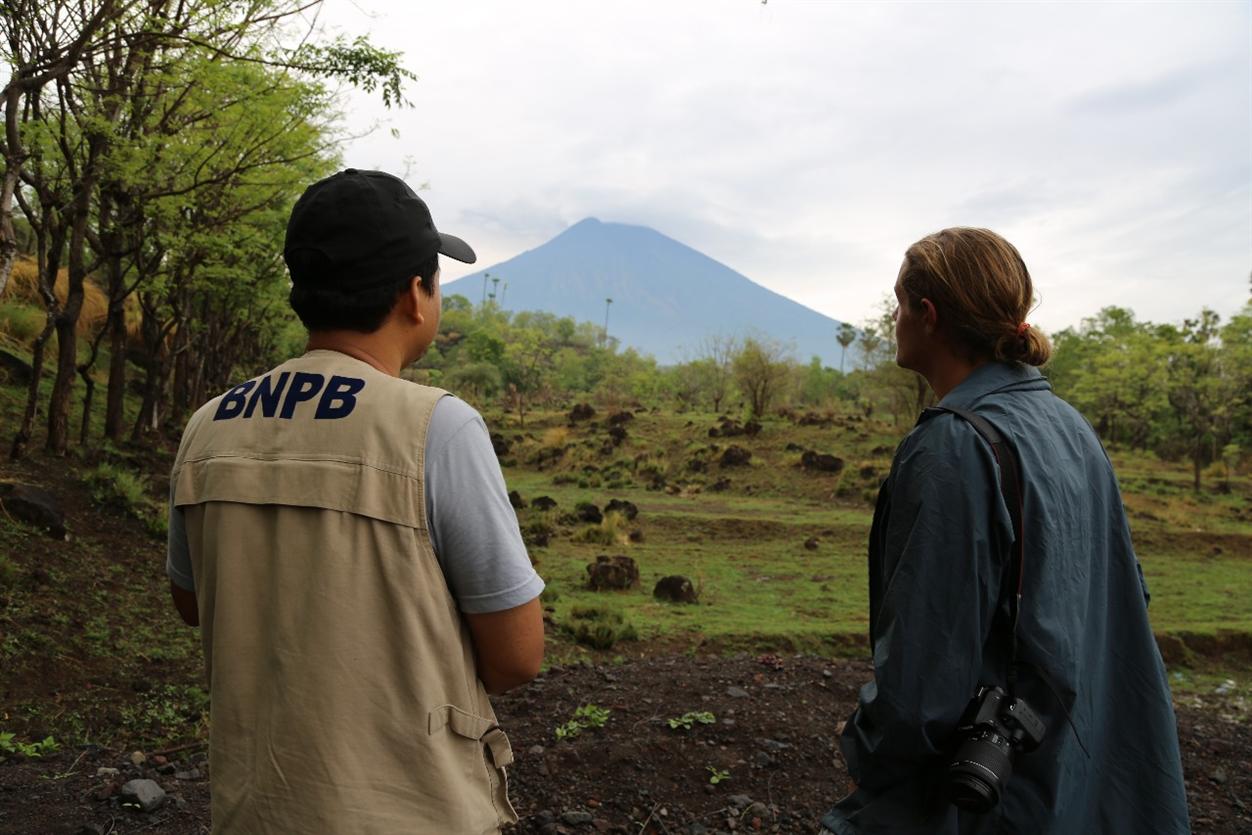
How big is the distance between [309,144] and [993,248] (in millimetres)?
12191

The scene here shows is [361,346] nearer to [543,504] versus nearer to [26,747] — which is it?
[26,747]

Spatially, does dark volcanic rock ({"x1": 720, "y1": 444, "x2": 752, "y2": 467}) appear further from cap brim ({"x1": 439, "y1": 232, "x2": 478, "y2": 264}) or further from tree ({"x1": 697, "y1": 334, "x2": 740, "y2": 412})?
cap brim ({"x1": 439, "y1": 232, "x2": 478, "y2": 264})

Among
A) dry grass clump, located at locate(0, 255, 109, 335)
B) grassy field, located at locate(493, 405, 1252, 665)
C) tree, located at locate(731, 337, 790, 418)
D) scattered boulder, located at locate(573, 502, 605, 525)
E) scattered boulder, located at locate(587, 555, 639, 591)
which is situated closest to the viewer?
grassy field, located at locate(493, 405, 1252, 665)

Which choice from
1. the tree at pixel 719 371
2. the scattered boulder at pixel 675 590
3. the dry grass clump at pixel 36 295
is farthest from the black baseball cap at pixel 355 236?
the tree at pixel 719 371

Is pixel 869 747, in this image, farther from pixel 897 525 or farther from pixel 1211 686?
pixel 1211 686

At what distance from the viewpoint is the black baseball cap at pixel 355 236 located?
1.40m

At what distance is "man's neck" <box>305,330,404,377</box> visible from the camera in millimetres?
1436

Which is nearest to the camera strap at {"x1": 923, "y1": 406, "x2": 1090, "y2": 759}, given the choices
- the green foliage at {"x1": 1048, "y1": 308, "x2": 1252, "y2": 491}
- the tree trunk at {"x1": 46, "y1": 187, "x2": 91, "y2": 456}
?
the tree trunk at {"x1": 46, "y1": 187, "x2": 91, "y2": 456}

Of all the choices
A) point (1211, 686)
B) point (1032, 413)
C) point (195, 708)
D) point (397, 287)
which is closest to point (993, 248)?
point (1032, 413)

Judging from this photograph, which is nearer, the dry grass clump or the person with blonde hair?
the person with blonde hair

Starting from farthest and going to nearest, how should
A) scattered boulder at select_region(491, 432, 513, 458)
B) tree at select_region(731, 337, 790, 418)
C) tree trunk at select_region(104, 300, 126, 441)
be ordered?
tree at select_region(731, 337, 790, 418) → scattered boulder at select_region(491, 432, 513, 458) → tree trunk at select_region(104, 300, 126, 441)

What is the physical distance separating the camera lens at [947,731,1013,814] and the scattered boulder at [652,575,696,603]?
8384mm

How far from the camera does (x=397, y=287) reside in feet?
4.75

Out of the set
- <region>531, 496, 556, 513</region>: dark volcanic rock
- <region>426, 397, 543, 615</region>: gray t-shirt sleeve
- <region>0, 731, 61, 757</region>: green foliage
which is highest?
<region>426, 397, 543, 615</region>: gray t-shirt sleeve
